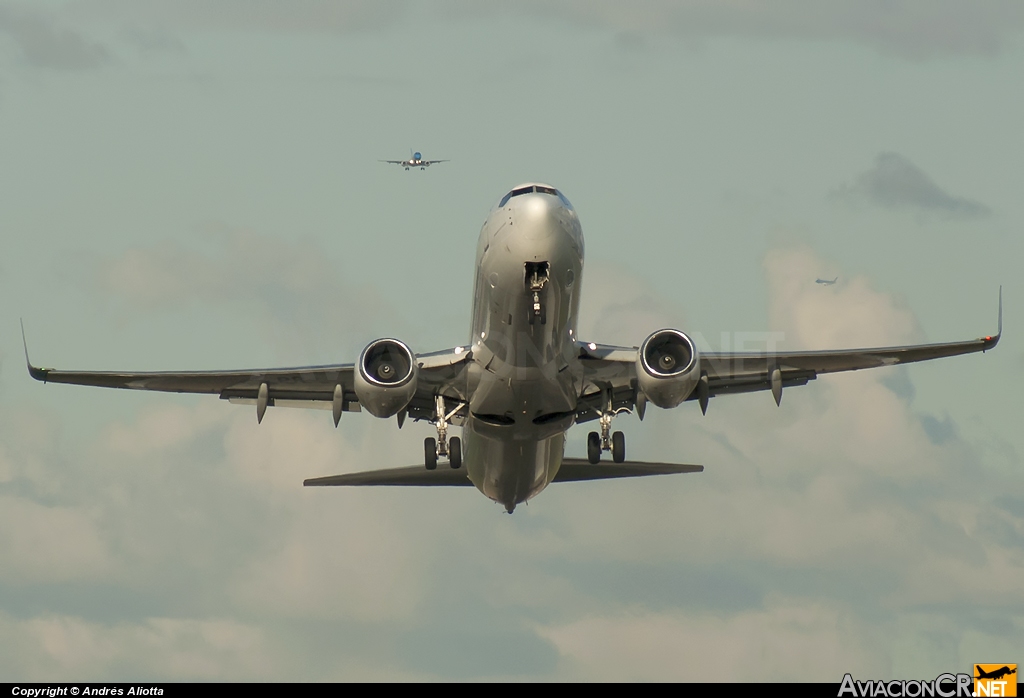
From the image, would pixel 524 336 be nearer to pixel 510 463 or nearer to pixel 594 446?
pixel 510 463

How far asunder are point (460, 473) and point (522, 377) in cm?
903

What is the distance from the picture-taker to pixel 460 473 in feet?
152

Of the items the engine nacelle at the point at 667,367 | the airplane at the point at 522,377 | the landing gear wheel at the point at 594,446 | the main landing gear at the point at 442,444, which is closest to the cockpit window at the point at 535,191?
the airplane at the point at 522,377

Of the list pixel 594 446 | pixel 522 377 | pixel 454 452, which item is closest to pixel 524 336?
pixel 522 377

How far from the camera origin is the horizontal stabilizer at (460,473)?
46.0 meters

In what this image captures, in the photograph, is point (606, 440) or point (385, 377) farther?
point (606, 440)

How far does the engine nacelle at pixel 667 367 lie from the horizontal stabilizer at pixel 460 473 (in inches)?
329

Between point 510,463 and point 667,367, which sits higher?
point 667,367

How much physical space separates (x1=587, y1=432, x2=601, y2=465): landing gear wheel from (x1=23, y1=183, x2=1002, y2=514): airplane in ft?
0.16

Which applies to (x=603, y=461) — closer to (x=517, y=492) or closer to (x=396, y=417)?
(x=517, y=492)

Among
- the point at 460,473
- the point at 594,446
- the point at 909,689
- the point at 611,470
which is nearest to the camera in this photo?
the point at 909,689

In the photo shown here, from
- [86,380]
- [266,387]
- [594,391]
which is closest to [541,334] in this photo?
[594,391]

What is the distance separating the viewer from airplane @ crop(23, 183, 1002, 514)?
35750 millimetres

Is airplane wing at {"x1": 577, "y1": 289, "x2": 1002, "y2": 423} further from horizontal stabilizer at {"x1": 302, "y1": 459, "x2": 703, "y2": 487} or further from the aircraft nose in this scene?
the aircraft nose
